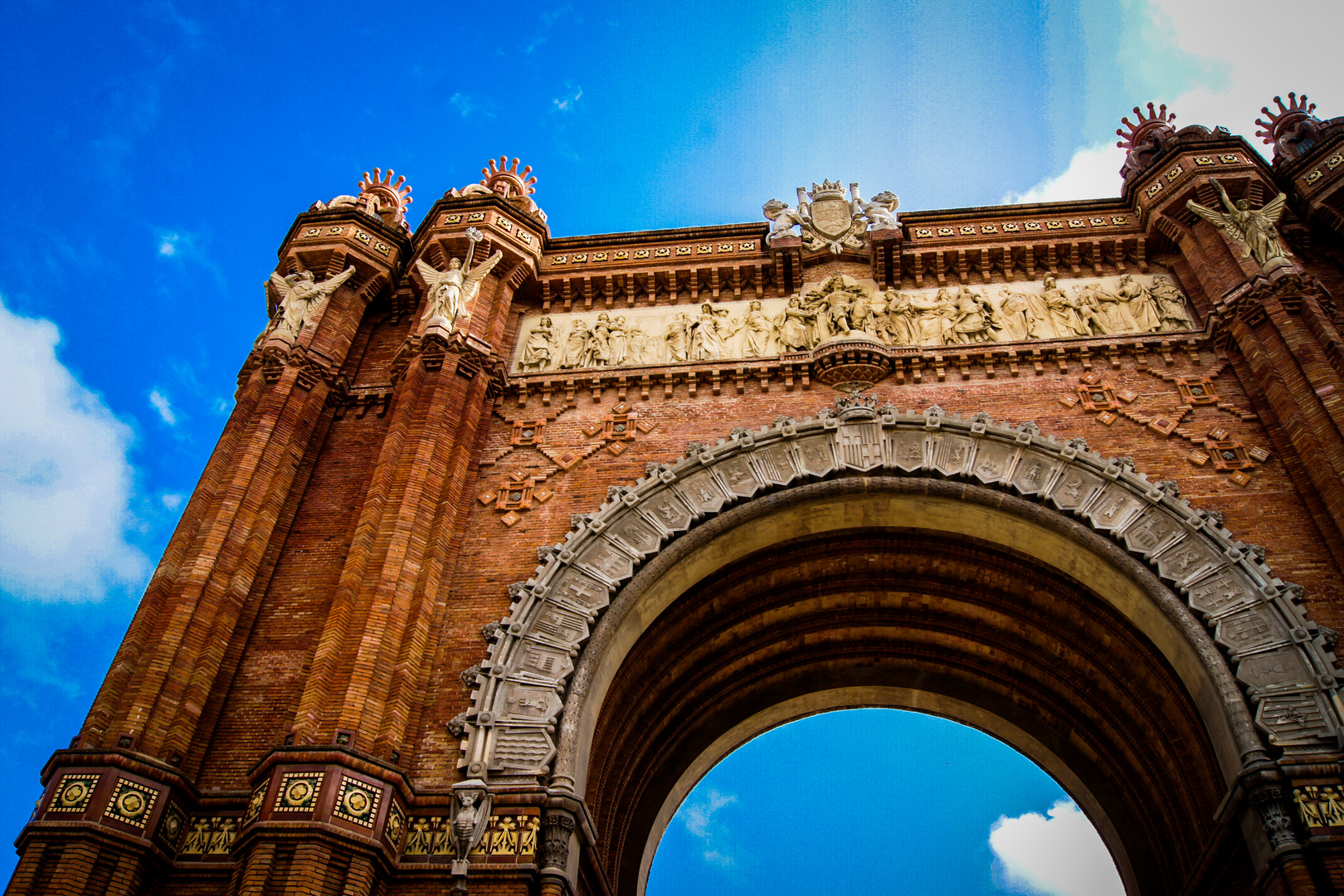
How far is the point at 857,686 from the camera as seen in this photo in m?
15.7

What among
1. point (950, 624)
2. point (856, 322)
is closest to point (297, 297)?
point (856, 322)

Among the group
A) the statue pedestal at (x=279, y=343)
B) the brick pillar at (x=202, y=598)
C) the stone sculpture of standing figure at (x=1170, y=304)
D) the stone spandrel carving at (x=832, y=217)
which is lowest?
the brick pillar at (x=202, y=598)

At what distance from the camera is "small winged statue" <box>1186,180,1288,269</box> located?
45.4 ft

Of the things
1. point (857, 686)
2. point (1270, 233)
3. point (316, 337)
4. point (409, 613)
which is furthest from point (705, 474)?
point (1270, 233)

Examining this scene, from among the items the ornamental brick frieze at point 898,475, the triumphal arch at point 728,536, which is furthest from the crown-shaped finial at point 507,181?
the ornamental brick frieze at point 898,475

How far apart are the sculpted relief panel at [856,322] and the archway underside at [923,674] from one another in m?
3.00

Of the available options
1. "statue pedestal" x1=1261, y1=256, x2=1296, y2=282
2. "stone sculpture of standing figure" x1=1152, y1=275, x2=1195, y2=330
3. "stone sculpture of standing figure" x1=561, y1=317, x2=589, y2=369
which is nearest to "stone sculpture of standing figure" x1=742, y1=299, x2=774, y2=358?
"stone sculpture of standing figure" x1=561, y1=317, x2=589, y2=369

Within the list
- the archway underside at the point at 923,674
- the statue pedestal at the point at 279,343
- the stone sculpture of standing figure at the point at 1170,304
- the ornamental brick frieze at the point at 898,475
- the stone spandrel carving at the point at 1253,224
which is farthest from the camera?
the stone sculpture of standing figure at the point at 1170,304

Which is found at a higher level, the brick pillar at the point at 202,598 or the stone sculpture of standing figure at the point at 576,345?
the stone sculpture of standing figure at the point at 576,345

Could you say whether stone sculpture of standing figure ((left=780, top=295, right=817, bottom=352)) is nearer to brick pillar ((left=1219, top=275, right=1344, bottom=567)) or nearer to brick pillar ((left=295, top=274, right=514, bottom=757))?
brick pillar ((left=295, top=274, right=514, bottom=757))

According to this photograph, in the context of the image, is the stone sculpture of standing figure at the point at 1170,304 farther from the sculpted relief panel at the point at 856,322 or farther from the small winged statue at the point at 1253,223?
the small winged statue at the point at 1253,223

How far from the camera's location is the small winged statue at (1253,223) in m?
13.8

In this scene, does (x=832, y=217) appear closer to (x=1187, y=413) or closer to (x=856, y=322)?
(x=856, y=322)

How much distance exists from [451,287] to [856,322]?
18.5 ft
